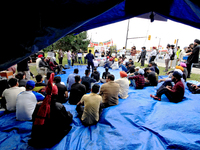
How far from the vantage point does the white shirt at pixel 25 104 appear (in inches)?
102

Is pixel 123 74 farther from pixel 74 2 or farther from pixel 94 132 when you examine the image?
pixel 74 2

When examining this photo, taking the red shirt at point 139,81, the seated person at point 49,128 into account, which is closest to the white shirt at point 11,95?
the seated person at point 49,128

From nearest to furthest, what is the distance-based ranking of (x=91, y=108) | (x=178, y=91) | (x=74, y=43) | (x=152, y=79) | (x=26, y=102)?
(x=26, y=102) → (x=91, y=108) → (x=178, y=91) → (x=152, y=79) → (x=74, y=43)

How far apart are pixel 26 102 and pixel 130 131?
2.68 meters

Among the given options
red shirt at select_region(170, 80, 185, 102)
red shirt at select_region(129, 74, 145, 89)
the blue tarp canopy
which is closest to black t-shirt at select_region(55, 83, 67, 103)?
Result: the blue tarp canopy

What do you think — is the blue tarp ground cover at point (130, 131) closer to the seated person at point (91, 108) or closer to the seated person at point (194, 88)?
the seated person at point (91, 108)

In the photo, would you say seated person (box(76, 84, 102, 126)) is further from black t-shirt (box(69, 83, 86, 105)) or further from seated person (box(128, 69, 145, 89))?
seated person (box(128, 69, 145, 89))

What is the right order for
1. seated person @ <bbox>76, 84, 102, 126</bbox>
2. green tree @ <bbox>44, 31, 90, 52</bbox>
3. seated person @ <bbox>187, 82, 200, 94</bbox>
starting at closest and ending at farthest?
seated person @ <bbox>76, 84, 102, 126</bbox>, seated person @ <bbox>187, 82, 200, 94</bbox>, green tree @ <bbox>44, 31, 90, 52</bbox>

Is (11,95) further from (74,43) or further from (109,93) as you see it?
(74,43)

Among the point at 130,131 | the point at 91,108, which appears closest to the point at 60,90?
the point at 91,108

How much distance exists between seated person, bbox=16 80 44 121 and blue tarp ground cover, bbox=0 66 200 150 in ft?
0.81

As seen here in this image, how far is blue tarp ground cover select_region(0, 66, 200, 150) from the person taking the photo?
214 cm

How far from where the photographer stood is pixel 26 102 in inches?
103

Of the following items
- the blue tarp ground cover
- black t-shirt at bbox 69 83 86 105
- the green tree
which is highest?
the green tree
